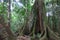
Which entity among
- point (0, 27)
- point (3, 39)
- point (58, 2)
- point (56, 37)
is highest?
point (58, 2)

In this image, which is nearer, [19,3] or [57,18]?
[57,18]

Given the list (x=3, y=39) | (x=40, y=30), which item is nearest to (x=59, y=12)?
(x=40, y=30)

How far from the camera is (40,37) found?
652 cm

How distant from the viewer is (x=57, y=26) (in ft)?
28.3

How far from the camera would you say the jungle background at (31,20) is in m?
5.59

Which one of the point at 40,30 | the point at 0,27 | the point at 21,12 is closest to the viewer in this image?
the point at 0,27

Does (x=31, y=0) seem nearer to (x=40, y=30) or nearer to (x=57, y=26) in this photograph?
(x=57, y=26)

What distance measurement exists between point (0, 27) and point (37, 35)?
2.88 m

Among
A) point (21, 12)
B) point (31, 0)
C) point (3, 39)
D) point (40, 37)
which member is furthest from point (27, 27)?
point (3, 39)

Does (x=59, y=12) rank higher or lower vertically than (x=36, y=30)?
higher

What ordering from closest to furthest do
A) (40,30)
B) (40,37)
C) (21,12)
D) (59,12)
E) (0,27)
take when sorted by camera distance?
(0,27) < (40,37) < (40,30) < (59,12) < (21,12)

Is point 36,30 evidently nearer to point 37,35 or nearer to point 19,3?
point 37,35

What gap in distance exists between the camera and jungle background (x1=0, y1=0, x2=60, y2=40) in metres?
5.59

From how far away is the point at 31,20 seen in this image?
24.4 feet
